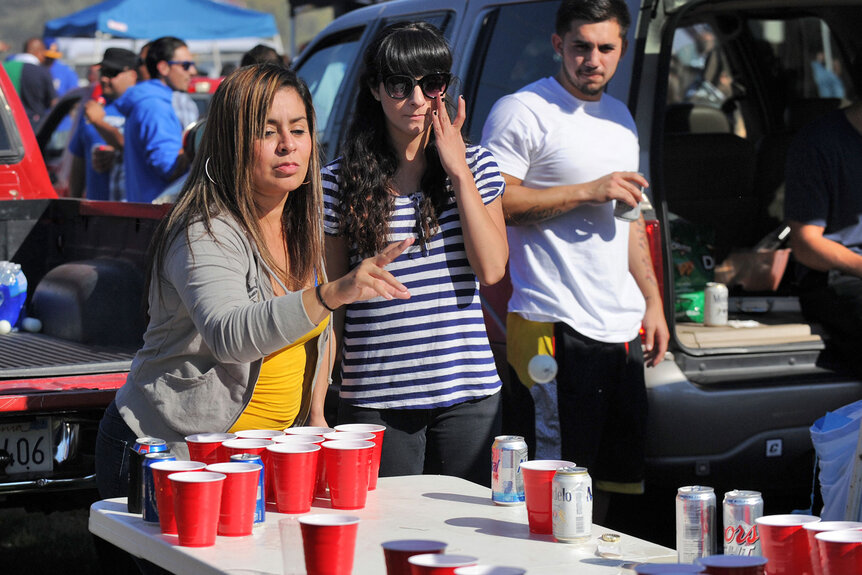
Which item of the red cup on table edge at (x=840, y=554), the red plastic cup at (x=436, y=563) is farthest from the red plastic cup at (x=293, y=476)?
the red cup on table edge at (x=840, y=554)

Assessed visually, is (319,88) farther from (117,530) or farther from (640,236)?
(117,530)

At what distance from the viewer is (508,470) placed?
2969 mm

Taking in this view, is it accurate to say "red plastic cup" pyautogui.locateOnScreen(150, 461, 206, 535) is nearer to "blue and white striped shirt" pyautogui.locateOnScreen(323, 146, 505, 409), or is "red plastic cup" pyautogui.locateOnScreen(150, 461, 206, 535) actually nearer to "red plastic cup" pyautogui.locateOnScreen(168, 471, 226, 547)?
"red plastic cup" pyautogui.locateOnScreen(168, 471, 226, 547)

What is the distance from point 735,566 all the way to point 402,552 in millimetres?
564

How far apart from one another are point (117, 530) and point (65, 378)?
1.61 m

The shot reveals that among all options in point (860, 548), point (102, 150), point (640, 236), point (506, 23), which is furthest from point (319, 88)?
point (860, 548)

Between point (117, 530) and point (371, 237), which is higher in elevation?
point (371, 237)

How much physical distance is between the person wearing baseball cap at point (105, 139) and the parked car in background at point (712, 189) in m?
3.09

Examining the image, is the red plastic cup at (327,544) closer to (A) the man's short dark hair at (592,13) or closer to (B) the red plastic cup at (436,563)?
(B) the red plastic cup at (436,563)

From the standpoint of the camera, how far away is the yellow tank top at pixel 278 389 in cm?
321

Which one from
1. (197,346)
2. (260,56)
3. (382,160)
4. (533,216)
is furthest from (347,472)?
(260,56)

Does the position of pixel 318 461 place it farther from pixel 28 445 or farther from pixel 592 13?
pixel 592 13

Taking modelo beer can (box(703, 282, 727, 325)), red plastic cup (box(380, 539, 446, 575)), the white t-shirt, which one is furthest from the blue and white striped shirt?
modelo beer can (box(703, 282, 727, 325))

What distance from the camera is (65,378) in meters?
4.33
